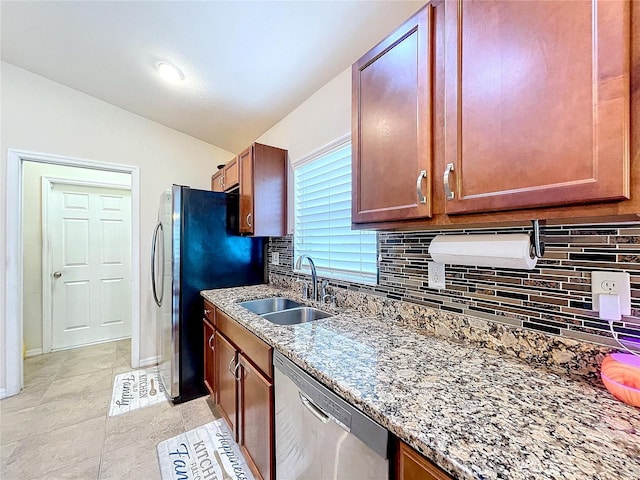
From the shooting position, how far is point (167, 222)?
2.28m

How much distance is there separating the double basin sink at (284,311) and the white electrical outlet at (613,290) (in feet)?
3.71

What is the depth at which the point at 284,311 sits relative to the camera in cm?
177

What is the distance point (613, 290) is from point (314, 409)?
958 millimetres

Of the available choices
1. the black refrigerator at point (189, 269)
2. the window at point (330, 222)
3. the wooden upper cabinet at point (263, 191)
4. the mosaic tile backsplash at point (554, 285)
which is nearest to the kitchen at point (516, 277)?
the mosaic tile backsplash at point (554, 285)

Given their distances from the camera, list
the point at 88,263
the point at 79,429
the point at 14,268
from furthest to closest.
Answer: the point at 88,263 < the point at 14,268 < the point at 79,429

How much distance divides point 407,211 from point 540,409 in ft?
2.14

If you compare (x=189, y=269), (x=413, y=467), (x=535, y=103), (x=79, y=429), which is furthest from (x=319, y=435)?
(x=79, y=429)

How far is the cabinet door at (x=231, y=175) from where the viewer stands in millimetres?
2463

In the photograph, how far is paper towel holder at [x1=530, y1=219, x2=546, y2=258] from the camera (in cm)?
88

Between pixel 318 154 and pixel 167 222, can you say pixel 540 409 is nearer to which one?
pixel 318 154

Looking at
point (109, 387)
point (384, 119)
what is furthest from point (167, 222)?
point (384, 119)

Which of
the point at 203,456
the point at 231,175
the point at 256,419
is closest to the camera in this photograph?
the point at 256,419

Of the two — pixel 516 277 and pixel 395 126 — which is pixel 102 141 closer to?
pixel 395 126

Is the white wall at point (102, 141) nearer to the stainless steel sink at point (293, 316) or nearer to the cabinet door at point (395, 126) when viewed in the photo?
the stainless steel sink at point (293, 316)
